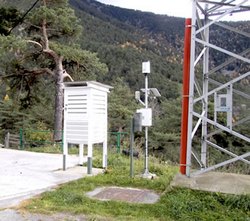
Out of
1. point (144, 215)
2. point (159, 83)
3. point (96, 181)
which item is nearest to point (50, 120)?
point (159, 83)

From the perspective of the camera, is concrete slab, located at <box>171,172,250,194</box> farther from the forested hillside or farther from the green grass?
the forested hillside

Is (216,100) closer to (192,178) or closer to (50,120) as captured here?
(192,178)

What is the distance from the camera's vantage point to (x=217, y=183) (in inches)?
205

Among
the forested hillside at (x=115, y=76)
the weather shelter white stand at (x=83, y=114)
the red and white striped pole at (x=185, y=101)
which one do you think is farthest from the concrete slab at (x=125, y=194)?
the forested hillside at (x=115, y=76)

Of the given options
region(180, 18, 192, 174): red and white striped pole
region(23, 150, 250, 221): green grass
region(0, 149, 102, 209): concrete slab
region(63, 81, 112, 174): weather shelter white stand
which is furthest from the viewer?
region(63, 81, 112, 174): weather shelter white stand

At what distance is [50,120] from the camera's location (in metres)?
26.9

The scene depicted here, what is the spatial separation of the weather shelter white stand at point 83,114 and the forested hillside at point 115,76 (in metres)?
6.01

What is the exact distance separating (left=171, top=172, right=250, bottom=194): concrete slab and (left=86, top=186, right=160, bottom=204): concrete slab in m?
0.45

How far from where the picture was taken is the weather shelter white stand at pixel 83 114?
741 cm

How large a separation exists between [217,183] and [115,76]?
32793 millimetres

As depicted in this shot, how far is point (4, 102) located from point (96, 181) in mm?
21977

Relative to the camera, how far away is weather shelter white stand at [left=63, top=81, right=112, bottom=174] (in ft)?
24.3

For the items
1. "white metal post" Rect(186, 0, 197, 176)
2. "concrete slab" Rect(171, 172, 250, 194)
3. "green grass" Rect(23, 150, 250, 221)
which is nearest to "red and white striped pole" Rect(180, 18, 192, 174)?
"white metal post" Rect(186, 0, 197, 176)

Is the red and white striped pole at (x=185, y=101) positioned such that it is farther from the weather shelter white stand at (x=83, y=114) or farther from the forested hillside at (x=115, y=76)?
the forested hillside at (x=115, y=76)
